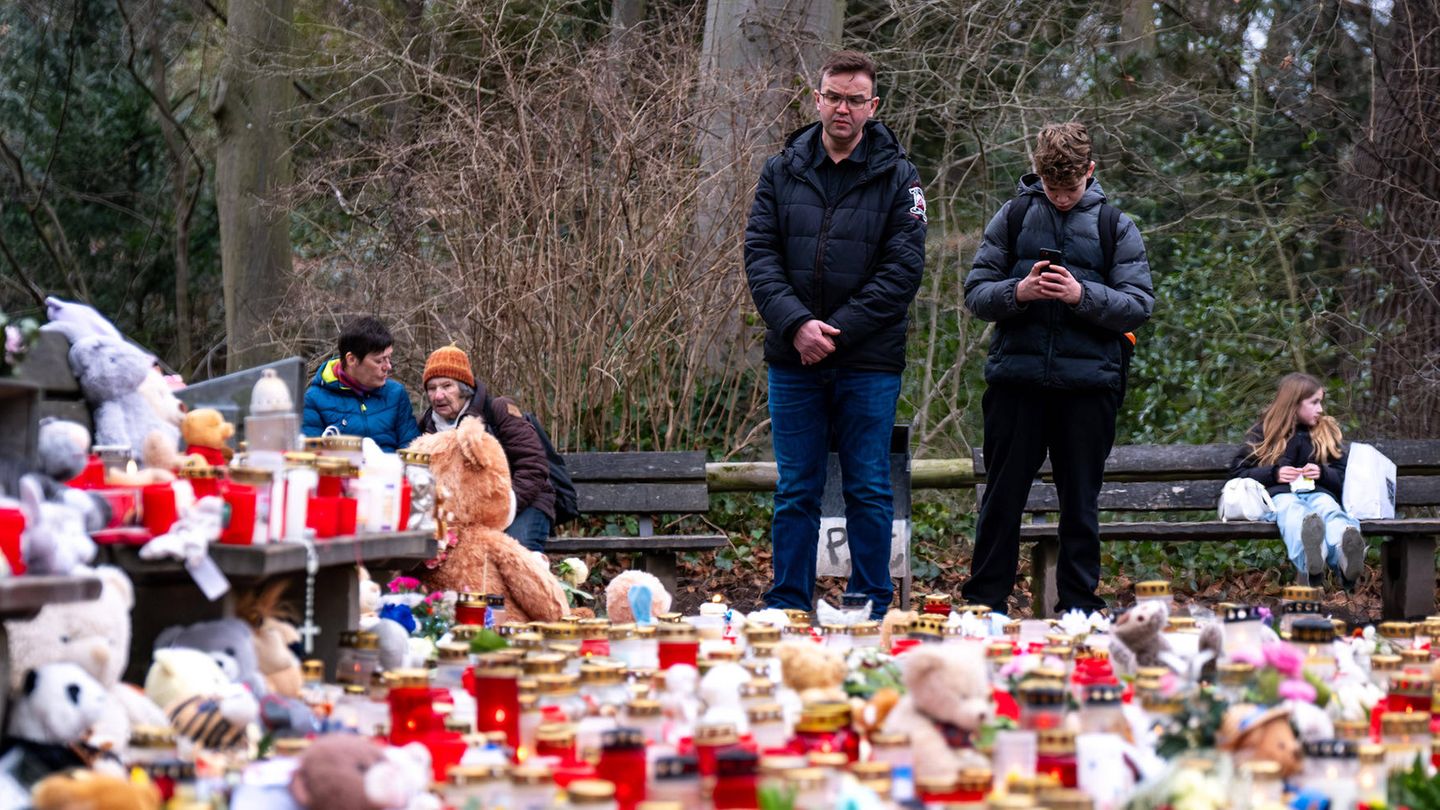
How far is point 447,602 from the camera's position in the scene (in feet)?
16.1

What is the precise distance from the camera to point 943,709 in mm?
2982

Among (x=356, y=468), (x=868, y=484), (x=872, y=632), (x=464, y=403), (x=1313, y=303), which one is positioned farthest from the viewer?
(x=1313, y=303)

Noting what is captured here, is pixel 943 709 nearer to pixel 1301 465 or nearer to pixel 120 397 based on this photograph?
pixel 120 397

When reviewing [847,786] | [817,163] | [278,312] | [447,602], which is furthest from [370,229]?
[847,786]

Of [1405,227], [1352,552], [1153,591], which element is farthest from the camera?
[1405,227]

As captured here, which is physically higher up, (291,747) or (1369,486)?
(1369,486)

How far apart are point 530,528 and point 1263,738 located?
4.07m

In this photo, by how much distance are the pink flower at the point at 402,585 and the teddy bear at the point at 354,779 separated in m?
2.49

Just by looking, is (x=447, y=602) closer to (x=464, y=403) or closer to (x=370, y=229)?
(x=464, y=403)

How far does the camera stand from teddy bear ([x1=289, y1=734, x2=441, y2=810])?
8.31 feet

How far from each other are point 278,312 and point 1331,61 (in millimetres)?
7870

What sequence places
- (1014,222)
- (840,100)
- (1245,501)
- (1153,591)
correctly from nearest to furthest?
(1153,591) < (840,100) < (1014,222) < (1245,501)

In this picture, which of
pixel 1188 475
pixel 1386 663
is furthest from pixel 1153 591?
pixel 1188 475

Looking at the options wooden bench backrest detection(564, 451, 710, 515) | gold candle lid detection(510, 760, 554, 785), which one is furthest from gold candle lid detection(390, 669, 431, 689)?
wooden bench backrest detection(564, 451, 710, 515)
